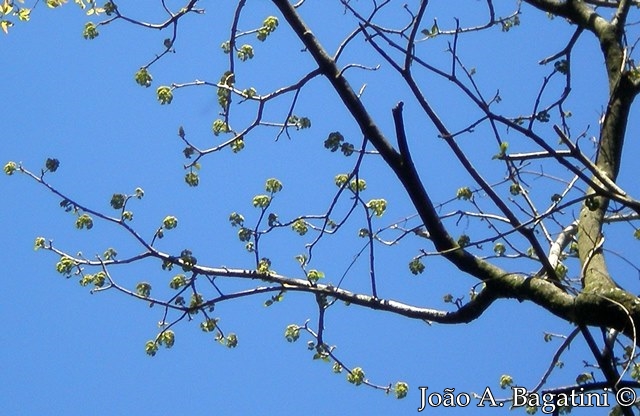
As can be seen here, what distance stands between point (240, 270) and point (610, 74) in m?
3.18

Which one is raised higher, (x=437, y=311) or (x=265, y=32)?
(x=265, y=32)

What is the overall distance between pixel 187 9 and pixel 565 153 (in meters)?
3.35

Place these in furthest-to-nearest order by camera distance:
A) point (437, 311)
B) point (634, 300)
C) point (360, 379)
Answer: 1. point (360, 379)
2. point (437, 311)
3. point (634, 300)

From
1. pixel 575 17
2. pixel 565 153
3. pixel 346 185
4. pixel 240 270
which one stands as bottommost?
pixel 565 153

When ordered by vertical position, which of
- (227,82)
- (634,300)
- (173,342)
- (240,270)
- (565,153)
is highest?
(227,82)

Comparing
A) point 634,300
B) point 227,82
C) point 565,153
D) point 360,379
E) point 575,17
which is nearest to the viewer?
point 565,153

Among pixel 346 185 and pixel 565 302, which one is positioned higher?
pixel 346 185

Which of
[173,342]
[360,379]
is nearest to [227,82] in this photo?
[173,342]

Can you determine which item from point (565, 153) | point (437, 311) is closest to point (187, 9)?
point (437, 311)

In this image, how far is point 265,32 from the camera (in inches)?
228

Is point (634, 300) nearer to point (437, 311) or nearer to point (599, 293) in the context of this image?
point (599, 293)

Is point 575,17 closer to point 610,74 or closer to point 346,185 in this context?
point 610,74

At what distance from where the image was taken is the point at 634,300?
419cm

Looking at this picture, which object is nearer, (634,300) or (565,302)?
(634,300)
